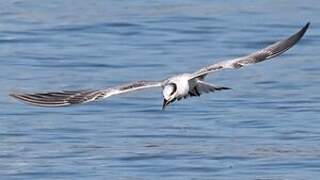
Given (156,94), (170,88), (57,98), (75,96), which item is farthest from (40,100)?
(156,94)

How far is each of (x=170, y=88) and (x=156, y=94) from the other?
12.9 ft

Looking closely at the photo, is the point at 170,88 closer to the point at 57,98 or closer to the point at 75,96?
the point at 75,96

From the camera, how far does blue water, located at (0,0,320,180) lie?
11.1 metres

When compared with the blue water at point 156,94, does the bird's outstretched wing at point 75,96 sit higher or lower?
higher

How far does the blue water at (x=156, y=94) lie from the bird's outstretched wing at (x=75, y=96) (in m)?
0.84

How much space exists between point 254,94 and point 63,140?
2607 mm

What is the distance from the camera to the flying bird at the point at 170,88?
9.73 m

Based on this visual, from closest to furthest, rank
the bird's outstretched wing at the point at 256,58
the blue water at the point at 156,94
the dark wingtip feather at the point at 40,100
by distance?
the dark wingtip feather at the point at 40,100, the bird's outstretched wing at the point at 256,58, the blue water at the point at 156,94

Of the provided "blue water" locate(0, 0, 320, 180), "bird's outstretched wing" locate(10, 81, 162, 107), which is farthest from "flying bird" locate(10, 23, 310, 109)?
"blue water" locate(0, 0, 320, 180)

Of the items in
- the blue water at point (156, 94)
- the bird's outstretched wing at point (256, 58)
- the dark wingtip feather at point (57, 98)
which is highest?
the bird's outstretched wing at point (256, 58)

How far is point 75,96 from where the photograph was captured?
10016mm

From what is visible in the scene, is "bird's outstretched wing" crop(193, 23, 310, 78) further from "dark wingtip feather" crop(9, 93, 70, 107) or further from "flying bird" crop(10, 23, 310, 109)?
"dark wingtip feather" crop(9, 93, 70, 107)

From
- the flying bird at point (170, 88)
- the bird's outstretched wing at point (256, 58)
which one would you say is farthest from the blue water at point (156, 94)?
the bird's outstretched wing at point (256, 58)

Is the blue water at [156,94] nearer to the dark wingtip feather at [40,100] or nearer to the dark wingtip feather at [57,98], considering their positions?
the dark wingtip feather at [57,98]
